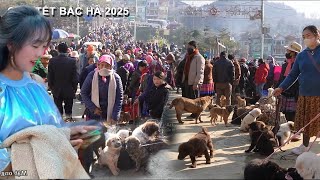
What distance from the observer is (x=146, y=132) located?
422 centimetres

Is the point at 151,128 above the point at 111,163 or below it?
above

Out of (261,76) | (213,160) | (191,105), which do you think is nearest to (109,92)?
(213,160)

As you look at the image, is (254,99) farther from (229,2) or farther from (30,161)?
(229,2)

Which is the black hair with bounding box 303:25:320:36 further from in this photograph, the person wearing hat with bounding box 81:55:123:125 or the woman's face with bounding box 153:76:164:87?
the person wearing hat with bounding box 81:55:123:125

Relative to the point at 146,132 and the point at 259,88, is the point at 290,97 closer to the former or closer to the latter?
the point at 146,132

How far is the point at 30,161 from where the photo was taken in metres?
1.53

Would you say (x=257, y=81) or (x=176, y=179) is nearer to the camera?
(x=176, y=179)

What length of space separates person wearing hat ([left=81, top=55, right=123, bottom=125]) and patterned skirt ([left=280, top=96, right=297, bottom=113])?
9.96ft

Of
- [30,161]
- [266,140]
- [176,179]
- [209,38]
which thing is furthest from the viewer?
[209,38]

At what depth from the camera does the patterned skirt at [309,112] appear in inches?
202

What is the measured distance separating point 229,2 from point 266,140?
16.6m

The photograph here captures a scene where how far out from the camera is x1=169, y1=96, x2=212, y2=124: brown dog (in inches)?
316

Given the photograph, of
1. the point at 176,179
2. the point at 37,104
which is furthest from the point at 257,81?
the point at 37,104

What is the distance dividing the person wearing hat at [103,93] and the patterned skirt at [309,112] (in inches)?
89.1
